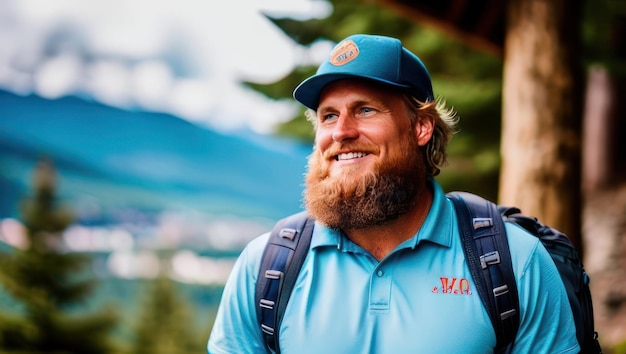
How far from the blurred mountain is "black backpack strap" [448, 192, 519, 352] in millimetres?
31679

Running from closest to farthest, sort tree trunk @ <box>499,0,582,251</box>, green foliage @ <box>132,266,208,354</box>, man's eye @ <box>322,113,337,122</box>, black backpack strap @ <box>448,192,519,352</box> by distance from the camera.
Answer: black backpack strap @ <box>448,192,519,352</box>, man's eye @ <box>322,113,337,122</box>, tree trunk @ <box>499,0,582,251</box>, green foliage @ <box>132,266,208,354</box>

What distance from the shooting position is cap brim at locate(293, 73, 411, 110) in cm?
248

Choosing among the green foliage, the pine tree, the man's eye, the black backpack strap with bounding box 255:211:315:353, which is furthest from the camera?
the green foliage

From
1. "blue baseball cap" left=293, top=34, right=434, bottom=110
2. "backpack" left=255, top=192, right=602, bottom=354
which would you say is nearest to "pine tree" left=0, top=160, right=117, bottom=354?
"backpack" left=255, top=192, right=602, bottom=354

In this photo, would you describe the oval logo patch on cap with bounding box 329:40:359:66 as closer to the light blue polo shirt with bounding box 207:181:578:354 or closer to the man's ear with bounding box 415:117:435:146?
A: the man's ear with bounding box 415:117:435:146

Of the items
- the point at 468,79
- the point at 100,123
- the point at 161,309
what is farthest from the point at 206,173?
the point at 468,79

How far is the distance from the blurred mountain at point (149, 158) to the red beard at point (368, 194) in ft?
103

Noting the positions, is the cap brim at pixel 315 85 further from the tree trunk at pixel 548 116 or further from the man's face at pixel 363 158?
the tree trunk at pixel 548 116

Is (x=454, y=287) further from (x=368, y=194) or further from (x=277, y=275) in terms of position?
(x=277, y=275)

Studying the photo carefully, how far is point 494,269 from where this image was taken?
223 centimetres

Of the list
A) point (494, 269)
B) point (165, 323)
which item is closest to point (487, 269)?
point (494, 269)

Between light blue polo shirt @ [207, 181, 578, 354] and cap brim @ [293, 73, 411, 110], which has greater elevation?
cap brim @ [293, 73, 411, 110]

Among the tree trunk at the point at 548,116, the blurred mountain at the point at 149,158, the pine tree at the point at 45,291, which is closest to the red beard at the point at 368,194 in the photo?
the tree trunk at the point at 548,116

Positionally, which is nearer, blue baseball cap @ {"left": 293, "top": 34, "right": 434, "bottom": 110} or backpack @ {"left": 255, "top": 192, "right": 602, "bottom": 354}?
backpack @ {"left": 255, "top": 192, "right": 602, "bottom": 354}
